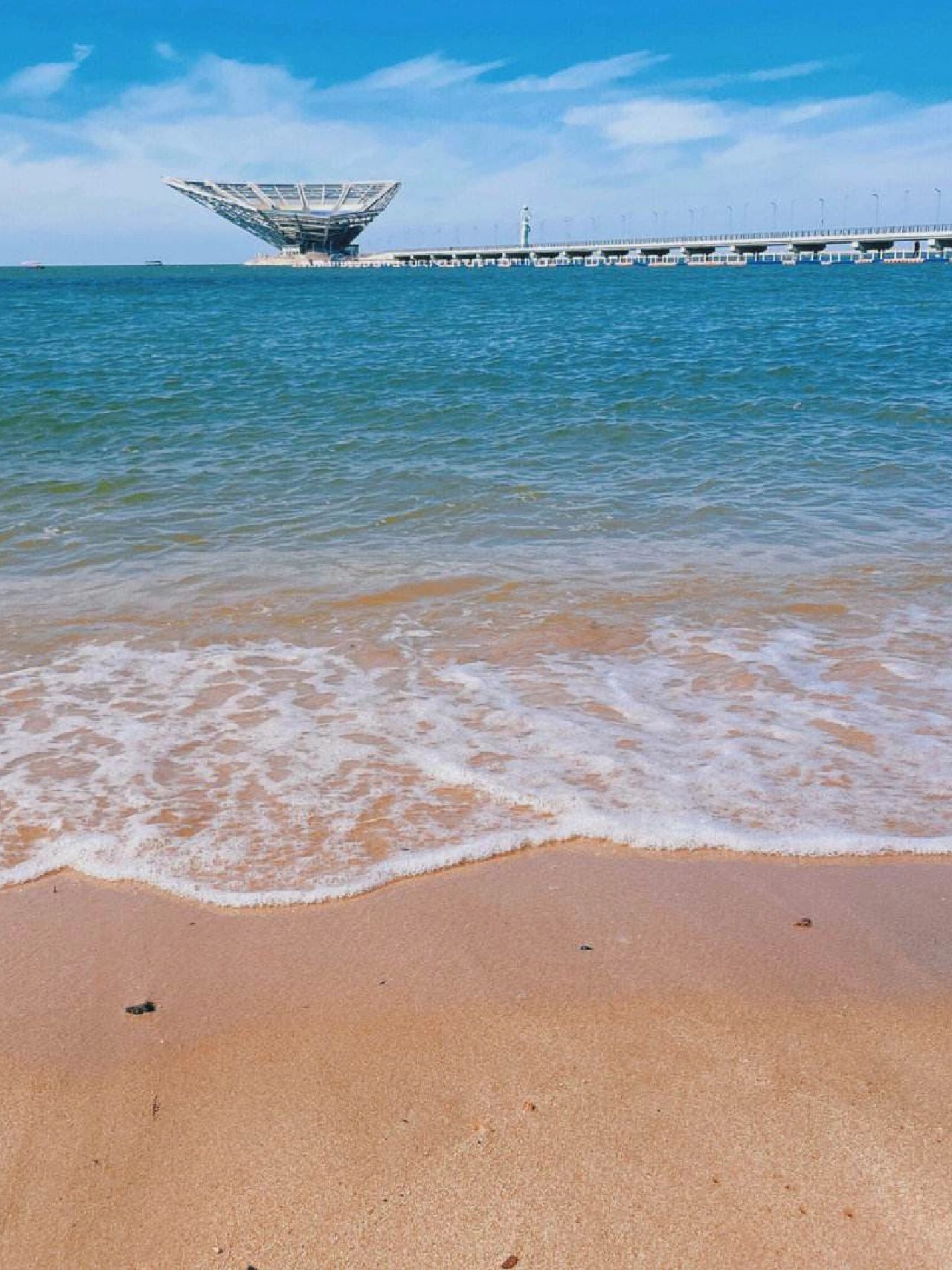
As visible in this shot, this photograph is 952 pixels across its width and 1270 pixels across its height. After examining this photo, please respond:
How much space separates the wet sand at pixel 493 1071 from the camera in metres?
1.96

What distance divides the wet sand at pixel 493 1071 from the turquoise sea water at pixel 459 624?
30 cm

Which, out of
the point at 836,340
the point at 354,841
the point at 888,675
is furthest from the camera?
the point at 836,340

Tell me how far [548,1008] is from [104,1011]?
3.79 feet

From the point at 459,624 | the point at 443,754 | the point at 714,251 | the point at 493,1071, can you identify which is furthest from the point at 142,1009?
the point at 714,251

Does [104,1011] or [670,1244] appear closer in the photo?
[670,1244]

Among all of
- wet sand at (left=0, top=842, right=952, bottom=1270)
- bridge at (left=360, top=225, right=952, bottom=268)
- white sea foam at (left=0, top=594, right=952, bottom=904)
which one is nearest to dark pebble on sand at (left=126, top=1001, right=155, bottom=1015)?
wet sand at (left=0, top=842, right=952, bottom=1270)

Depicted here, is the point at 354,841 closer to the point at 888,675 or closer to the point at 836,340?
the point at 888,675

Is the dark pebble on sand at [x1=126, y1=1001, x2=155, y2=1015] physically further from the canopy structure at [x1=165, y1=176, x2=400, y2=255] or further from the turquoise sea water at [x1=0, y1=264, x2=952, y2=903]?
the canopy structure at [x1=165, y1=176, x2=400, y2=255]

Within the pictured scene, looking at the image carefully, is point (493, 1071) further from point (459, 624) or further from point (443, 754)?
point (459, 624)

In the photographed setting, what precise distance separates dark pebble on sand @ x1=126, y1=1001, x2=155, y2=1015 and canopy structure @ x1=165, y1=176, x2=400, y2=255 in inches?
5568

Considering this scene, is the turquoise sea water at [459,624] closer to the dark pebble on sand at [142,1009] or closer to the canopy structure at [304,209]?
the dark pebble on sand at [142,1009]

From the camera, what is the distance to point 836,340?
71.1 ft

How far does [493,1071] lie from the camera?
238cm

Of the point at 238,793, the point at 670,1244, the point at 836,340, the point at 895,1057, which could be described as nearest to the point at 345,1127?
the point at 670,1244
